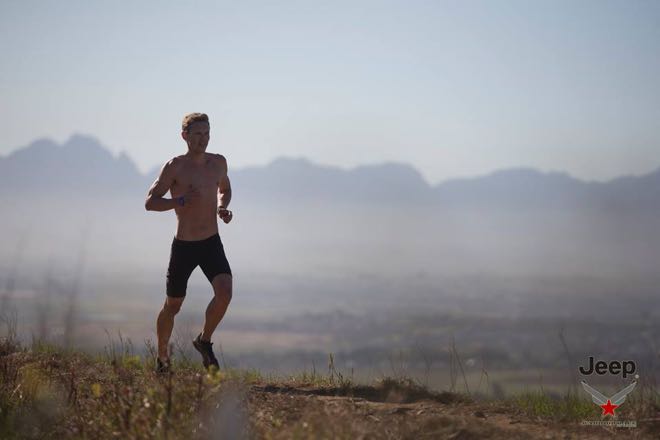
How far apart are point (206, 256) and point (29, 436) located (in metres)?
2.16

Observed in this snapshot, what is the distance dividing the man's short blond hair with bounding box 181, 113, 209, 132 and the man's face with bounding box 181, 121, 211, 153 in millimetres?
27

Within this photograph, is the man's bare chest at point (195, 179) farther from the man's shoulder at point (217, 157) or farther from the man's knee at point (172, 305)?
the man's knee at point (172, 305)

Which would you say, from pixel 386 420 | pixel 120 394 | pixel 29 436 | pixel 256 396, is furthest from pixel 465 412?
pixel 29 436

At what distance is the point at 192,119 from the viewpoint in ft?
25.9

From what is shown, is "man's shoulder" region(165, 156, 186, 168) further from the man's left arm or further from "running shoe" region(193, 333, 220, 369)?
"running shoe" region(193, 333, 220, 369)

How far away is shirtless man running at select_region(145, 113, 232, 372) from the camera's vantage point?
787 cm

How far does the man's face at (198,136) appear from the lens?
7898 mm

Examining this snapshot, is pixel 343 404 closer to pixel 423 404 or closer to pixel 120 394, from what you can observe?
pixel 423 404

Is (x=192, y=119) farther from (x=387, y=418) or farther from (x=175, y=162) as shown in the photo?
(x=387, y=418)

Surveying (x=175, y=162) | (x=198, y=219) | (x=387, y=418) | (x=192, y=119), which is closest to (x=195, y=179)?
(x=175, y=162)

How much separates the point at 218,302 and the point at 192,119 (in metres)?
1.64

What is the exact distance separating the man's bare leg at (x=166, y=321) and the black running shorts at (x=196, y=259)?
194 mm

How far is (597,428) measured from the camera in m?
6.39

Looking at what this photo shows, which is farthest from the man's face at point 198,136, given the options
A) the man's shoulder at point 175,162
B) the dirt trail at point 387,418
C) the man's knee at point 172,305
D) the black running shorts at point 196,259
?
the dirt trail at point 387,418
